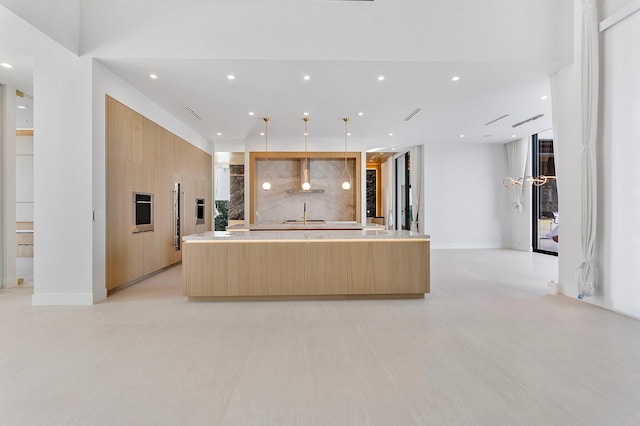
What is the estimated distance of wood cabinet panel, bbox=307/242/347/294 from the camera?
4387 mm

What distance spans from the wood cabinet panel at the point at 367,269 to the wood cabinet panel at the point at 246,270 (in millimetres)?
1100

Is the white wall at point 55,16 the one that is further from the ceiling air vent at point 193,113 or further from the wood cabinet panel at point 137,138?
the ceiling air vent at point 193,113

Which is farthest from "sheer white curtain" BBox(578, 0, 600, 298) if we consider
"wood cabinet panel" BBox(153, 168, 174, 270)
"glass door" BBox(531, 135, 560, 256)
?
"wood cabinet panel" BBox(153, 168, 174, 270)

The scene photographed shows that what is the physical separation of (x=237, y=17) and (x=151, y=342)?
3844mm

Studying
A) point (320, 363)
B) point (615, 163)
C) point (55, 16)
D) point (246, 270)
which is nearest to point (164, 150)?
point (55, 16)

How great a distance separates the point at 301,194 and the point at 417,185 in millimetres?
3577

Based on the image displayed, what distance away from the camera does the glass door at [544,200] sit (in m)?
8.98

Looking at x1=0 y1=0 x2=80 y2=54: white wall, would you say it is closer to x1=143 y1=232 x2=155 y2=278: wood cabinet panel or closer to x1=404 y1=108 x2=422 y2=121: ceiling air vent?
x1=143 y1=232 x2=155 y2=278: wood cabinet panel

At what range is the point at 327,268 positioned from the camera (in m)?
4.40

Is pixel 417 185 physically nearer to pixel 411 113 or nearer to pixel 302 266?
pixel 411 113

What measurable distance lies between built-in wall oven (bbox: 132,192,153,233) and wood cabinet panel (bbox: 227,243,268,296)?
2080 millimetres

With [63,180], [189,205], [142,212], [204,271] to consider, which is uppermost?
[63,180]

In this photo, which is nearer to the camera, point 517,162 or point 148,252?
point 148,252

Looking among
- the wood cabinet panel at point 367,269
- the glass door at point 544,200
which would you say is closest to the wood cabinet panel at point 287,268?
the wood cabinet panel at point 367,269
